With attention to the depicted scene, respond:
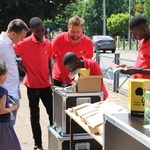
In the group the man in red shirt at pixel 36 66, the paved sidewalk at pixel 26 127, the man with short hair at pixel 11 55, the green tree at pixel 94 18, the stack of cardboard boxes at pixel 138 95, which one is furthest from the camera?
the green tree at pixel 94 18

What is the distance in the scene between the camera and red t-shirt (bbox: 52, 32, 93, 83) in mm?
5141

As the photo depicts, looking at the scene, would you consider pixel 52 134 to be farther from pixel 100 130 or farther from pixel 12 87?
pixel 100 130

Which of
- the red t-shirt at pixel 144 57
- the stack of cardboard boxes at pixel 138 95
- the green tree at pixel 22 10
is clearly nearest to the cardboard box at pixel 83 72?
the red t-shirt at pixel 144 57

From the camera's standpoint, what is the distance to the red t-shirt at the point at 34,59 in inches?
202

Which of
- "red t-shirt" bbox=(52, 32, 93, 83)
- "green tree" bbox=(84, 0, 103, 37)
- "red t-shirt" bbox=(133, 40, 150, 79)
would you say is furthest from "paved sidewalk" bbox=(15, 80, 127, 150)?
"green tree" bbox=(84, 0, 103, 37)

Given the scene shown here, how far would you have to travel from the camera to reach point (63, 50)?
516 cm

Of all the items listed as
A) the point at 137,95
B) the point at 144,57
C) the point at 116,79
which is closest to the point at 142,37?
the point at 144,57

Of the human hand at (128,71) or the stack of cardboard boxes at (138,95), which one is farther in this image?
the human hand at (128,71)

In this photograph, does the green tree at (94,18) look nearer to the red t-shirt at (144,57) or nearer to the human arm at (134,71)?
the red t-shirt at (144,57)

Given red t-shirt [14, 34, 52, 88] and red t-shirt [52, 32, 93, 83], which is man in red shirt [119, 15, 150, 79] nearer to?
red t-shirt [52, 32, 93, 83]

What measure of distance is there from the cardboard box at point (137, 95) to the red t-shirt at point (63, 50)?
7.45 feet

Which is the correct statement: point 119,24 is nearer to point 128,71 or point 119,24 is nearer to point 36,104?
point 36,104

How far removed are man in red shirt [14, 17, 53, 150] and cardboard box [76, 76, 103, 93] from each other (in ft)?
2.87

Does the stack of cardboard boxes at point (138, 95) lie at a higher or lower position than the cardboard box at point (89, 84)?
higher
